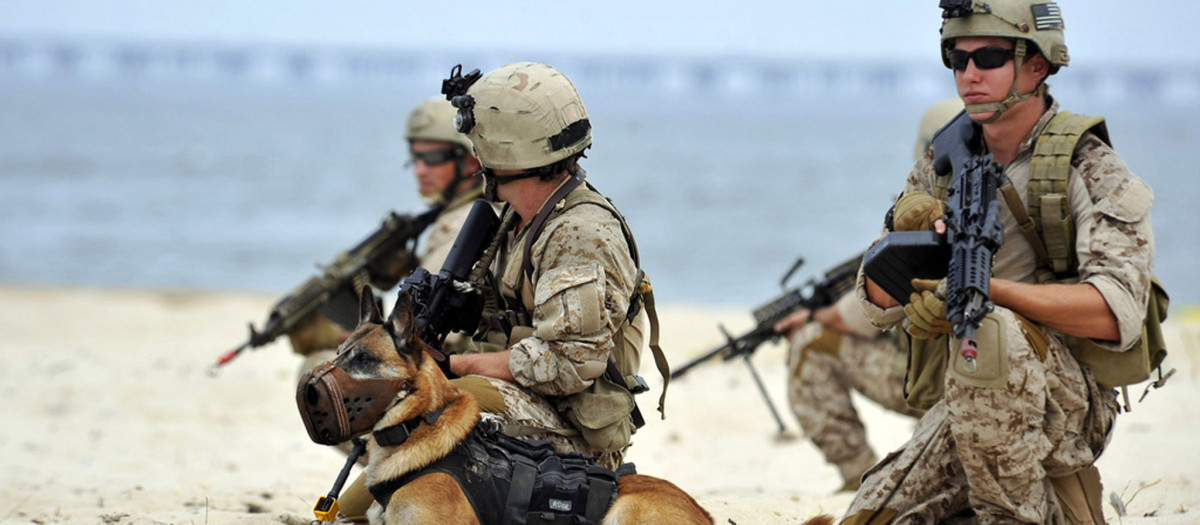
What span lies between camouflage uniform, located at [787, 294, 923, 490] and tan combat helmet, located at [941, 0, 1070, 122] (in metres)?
2.80

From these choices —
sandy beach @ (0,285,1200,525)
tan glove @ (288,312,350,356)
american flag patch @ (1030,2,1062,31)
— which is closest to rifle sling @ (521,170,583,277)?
sandy beach @ (0,285,1200,525)

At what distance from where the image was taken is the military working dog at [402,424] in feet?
12.0

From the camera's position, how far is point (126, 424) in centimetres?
928

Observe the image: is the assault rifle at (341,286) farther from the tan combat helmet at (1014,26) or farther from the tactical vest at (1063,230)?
the tactical vest at (1063,230)

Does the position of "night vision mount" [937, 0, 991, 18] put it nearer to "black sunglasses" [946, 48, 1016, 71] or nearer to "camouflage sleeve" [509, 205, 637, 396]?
"black sunglasses" [946, 48, 1016, 71]

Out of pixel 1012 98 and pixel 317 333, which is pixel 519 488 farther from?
pixel 317 333

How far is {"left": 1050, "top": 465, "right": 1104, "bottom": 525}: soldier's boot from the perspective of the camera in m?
4.27

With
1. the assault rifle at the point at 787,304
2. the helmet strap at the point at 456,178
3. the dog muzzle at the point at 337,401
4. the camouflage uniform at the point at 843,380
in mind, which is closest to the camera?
the dog muzzle at the point at 337,401

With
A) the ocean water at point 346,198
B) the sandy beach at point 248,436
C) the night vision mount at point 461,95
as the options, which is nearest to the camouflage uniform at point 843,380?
the sandy beach at point 248,436

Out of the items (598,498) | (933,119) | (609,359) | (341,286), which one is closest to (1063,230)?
(609,359)

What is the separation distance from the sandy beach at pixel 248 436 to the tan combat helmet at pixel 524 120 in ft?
5.49

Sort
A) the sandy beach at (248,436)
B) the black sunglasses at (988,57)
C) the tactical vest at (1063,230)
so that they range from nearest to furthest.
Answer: the tactical vest at (1063,230) → the black sunglasses at (988,57) → the sandy beach at (248,436)

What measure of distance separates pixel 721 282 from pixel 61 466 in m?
14.7

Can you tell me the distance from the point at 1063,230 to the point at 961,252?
53 centimetres
